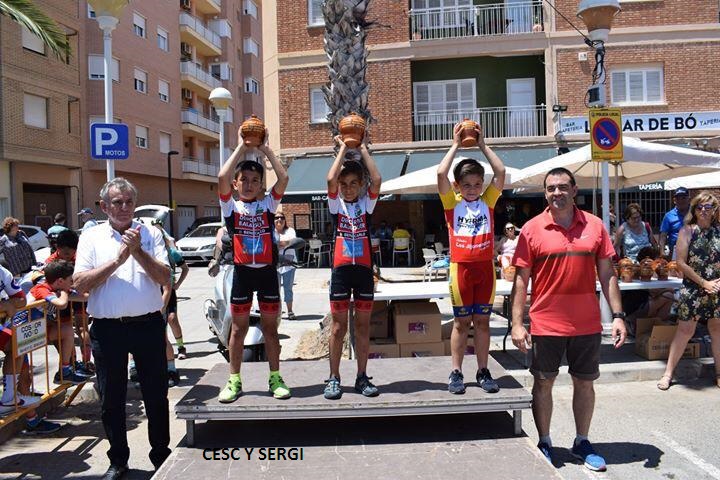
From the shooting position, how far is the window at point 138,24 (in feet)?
101

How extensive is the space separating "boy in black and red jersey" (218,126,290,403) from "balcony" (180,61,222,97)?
3419cm

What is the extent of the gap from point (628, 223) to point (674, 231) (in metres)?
0.66

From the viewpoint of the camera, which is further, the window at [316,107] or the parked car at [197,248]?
the parked car at [197,248]

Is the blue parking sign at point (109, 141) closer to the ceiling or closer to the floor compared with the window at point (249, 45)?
closer to the floor

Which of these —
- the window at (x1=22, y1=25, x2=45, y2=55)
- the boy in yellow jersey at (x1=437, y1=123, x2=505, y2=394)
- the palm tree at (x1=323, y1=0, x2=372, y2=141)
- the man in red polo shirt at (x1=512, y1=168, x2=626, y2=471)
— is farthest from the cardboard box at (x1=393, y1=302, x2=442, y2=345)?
the window at (x1=22, y1=25, x2=45, y2=55)

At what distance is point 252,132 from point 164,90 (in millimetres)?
32642

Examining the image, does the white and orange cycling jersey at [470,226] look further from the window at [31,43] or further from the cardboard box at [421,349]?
the window at [31,43]

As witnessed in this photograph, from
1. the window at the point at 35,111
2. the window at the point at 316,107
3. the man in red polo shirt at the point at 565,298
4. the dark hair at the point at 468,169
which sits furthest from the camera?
the window at the point at 35,111

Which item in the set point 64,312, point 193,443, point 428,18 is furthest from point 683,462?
point 428,18

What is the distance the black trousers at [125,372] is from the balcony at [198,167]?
33030 millimetres

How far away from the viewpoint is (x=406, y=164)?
20.1 meters

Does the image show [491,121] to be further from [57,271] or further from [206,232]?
[57,271]

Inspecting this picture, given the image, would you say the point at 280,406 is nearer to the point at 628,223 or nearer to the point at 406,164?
the point at 628,223

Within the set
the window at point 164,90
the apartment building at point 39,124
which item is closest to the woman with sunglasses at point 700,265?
the apartment building at point 39,124
